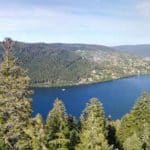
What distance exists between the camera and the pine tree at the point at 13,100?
29875mm

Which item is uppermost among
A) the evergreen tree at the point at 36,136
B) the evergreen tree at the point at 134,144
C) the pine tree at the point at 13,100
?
the pine tree at the point at 13,100

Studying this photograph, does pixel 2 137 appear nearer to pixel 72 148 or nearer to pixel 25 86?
pixel 25 86

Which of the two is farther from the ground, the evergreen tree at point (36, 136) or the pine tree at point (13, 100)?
the pine tree at point (13, 100)

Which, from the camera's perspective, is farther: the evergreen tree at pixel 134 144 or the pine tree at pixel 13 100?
the evergreen tree at pixel 134 144

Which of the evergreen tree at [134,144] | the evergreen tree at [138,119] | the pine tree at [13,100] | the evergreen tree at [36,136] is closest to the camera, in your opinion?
the pine tree at [13,100]

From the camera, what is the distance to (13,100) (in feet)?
98.6

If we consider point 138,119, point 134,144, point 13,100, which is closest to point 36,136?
point 13,100

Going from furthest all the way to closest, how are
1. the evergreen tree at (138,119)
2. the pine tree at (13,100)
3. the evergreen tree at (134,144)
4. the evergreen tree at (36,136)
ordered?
the evergreen tree at (138,119), the evergreen tree at (134,144), the evergreen tree at (36,136), the pine tree at (13,100)

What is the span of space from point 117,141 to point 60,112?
15.2 m

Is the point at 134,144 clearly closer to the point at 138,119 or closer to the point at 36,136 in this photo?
the point at 138,119

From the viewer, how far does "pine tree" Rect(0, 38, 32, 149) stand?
29.9 m

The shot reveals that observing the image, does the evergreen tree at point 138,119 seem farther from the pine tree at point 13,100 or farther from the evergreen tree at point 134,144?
the pine tree at point 13,100

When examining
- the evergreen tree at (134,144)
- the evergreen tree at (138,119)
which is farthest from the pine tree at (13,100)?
the evergreen tree at (138,119)

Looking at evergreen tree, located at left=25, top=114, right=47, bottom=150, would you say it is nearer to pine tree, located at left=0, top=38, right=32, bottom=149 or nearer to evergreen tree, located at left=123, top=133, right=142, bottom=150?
pine tree, located at left=0, top=38, right=32, bottom=149
